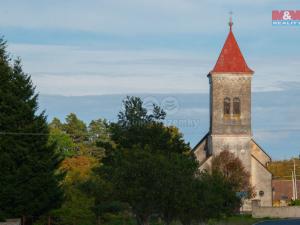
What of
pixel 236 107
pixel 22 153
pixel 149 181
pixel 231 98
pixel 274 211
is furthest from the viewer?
pixel 236 107

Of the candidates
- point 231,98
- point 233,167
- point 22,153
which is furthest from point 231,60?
point 22,153

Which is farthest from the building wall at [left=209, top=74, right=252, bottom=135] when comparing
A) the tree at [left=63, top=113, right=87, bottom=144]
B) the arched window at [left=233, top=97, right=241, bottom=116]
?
the tree at [left=63, top=113, right=87, bottom=144]

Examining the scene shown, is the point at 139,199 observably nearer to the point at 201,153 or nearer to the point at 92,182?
the point at 92,182

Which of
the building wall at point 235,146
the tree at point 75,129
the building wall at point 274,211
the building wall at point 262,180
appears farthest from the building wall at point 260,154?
the tree at point 75,129

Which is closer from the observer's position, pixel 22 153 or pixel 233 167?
pixel 22 153

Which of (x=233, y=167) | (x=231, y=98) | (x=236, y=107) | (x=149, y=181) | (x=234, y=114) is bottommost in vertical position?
(x=149, y=181)

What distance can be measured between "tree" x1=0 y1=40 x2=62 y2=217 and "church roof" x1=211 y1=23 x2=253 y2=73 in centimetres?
5226

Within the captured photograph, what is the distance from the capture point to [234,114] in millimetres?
108188

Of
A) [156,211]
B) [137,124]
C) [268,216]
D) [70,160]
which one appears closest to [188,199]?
[156,211]

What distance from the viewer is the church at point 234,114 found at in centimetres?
10681

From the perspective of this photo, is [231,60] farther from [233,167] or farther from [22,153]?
[22,153]

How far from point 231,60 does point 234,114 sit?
6.20m

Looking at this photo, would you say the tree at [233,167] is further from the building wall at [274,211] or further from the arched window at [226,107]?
the arched window at [226,107]

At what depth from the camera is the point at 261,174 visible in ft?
351
